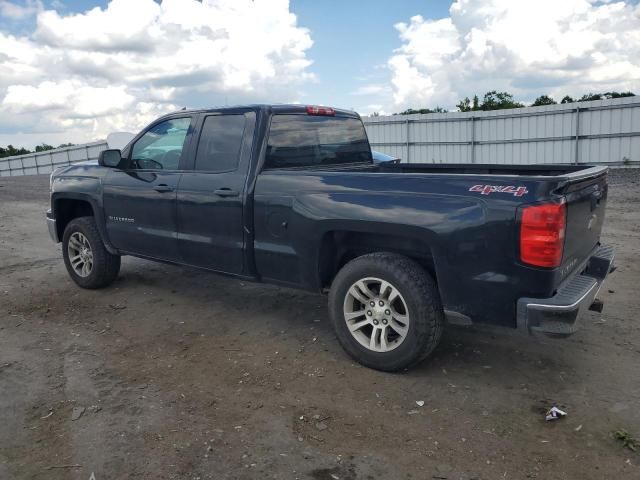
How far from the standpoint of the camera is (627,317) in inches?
190

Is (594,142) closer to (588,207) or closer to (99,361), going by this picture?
(588,207)

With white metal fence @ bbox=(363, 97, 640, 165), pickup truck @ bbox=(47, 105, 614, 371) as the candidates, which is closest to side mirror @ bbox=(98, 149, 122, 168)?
pickup truck @ bbox=(47, 105, 614, 371)

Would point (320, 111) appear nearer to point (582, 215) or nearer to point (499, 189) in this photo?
point (499, 189)

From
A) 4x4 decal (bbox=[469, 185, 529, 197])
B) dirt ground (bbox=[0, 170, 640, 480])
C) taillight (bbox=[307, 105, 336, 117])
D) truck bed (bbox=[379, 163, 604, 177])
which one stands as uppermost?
taillight (bbox=[307, 105, 336, 117])

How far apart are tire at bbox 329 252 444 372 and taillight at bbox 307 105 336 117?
65.4 inches

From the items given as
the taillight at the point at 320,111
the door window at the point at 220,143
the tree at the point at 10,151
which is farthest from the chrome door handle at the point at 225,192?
the tree at the point at 10,151

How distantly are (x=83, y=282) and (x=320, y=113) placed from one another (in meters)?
3.33

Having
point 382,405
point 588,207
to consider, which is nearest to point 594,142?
point 588,207

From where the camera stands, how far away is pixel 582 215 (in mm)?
3600

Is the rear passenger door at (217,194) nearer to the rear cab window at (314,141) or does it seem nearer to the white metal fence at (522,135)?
the rear cab window at (314,141)

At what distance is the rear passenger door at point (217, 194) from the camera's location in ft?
14.8

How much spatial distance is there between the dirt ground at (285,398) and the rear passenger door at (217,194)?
0.72 m

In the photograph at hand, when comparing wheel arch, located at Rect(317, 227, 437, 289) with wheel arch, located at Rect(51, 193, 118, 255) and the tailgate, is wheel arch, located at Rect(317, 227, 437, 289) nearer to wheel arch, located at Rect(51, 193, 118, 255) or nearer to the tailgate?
the tailgate

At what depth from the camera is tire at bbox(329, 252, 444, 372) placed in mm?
3621
